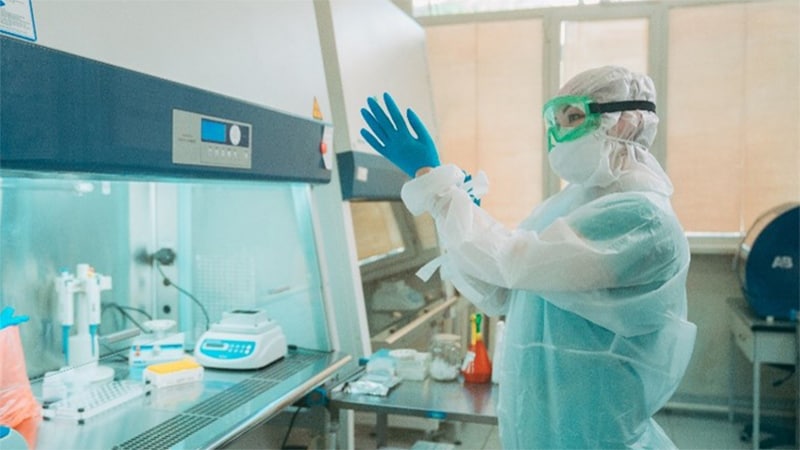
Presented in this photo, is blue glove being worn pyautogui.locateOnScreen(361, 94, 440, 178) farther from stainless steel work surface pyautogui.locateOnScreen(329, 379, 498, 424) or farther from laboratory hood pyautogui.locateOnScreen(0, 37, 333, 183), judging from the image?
stainless steel work surface pyautogui.locateOnScreen(329, 379, 498, 424)

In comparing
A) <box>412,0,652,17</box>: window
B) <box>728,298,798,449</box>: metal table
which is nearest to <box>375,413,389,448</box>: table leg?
<box>728,298,798,449</box>: metal table

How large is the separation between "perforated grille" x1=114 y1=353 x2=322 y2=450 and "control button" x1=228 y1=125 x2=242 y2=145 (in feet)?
2.01

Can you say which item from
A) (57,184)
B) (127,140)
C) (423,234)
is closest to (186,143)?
(127,140)

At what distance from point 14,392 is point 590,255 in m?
1.19

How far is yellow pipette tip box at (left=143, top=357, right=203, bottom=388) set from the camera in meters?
1.67

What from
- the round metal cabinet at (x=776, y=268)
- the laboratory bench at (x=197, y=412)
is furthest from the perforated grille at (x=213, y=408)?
the round metal cabinet at (x=776, y=268)

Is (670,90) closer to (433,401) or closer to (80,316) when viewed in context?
(433,401)

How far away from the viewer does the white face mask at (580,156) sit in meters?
1.34

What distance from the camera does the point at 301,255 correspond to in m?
2.06

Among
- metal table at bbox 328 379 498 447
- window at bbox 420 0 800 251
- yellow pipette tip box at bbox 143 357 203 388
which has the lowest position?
metal table at bbox 328 379 498 447

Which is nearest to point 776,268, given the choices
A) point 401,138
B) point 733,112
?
point 733,112

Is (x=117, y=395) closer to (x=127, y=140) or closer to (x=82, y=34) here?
(x=127, y=140)

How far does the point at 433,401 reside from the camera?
1.82m

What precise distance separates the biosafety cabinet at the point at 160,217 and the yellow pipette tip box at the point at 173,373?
54mm
